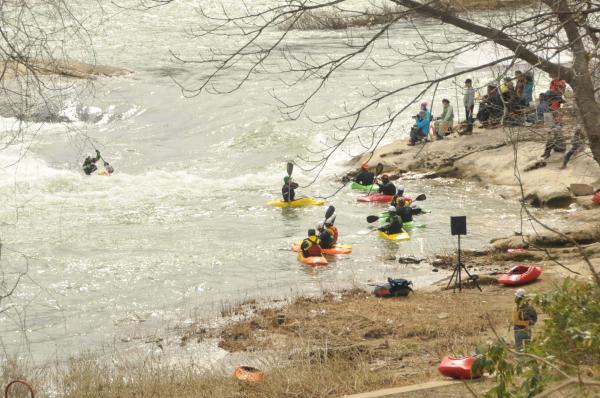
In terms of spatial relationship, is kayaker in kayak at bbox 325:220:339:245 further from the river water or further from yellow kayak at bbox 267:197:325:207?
yellow kayak at bbox 267:197:325:207

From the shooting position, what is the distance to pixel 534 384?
510 cm

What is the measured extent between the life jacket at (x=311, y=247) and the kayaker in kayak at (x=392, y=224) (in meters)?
1.88

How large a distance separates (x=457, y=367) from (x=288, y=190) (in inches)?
488

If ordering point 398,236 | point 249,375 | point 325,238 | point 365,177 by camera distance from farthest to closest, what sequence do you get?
point 365,177, point 398,236, point 325,238, point 249,375

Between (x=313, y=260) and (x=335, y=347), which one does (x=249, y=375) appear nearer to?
(x=335, y=347)

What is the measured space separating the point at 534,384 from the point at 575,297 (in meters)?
1.04

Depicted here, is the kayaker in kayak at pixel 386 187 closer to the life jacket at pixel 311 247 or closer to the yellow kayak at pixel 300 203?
the yellow kayak at pixel 300 203

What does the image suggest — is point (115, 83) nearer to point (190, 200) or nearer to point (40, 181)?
point (40, 181)

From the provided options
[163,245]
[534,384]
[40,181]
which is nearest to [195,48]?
[40,181]

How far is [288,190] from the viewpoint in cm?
2009

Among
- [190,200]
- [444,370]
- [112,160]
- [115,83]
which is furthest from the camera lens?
[115,83]

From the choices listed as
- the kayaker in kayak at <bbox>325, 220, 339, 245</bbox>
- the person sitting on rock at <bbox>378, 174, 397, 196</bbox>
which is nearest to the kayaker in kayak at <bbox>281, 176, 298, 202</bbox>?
the person sitting on rock at <bbox>378, 174, 397, 196</bbox>

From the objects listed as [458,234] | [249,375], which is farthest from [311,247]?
[249,375]

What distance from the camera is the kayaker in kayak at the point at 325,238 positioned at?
637 inches
